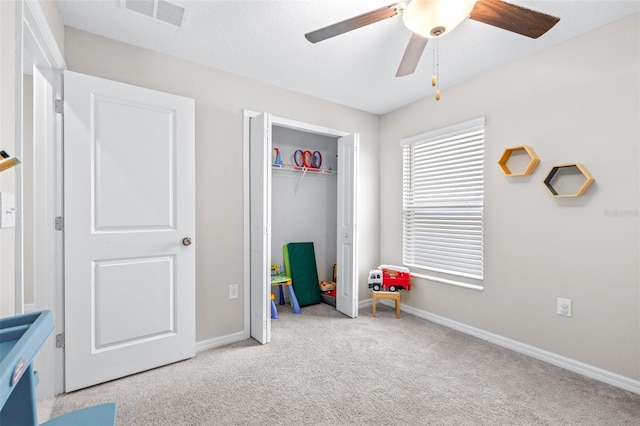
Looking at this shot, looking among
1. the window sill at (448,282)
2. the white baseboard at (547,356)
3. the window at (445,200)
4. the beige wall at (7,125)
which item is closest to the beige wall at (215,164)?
the beige wall at (7,125)

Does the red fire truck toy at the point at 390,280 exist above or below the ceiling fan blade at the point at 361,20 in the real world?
below

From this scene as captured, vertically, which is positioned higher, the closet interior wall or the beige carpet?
the closet interior wall

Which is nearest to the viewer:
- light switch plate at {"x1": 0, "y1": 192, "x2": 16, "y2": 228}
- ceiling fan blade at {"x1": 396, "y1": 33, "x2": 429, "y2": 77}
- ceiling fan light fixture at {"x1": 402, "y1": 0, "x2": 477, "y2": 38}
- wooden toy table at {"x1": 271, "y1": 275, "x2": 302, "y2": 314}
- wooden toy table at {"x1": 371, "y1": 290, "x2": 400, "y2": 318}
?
light switch plate at {"x1": 0, "y1": 192, "x2": 16, "y2": 228}

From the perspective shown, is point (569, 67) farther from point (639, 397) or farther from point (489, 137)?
point (639, 397)

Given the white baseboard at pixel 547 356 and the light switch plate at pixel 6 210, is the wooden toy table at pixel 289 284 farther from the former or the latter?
the light switch plate at pixel 6 210

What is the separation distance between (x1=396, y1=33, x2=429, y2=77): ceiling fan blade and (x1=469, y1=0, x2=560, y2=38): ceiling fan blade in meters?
0.28

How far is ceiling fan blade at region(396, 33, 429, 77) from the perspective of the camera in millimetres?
1733

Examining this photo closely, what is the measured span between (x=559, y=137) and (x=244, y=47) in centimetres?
251

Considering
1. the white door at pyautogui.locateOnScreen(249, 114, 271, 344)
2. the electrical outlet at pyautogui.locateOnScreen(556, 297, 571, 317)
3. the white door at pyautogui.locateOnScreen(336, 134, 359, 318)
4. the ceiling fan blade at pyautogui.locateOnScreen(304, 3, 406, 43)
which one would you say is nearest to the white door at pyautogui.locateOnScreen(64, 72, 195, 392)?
the white door at pyautogui.locateOnScreen(249, 114, 271, 344)

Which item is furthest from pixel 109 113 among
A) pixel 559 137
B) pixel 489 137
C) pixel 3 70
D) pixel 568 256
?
pixel 568 256

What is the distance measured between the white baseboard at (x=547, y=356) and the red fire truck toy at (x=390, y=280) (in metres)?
0.35

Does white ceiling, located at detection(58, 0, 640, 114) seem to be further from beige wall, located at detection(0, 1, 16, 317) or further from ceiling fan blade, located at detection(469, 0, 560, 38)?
beige wall, located at detection(0, 1, 16, 317)

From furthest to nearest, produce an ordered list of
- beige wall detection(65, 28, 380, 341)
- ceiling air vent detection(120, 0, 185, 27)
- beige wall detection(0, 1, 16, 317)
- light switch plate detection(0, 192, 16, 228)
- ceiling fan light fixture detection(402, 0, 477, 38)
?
beige wall detection(65, 28, 380, 341), ceiling air vent detection(120, 0, 185, 27), ceiling fan light fixture detection(402, 0, 477, 38), beige wall detection(0, 1, 16, 317), light switch plate detection(0, 192, 16, 228)

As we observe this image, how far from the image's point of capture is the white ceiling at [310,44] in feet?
6.25
